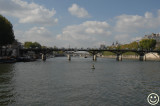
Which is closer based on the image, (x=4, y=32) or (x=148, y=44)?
(x=4, y=32)

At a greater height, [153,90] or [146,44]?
[146,44]

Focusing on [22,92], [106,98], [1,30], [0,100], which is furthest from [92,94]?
[1,30]

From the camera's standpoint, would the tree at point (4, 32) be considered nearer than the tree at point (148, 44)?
Yes

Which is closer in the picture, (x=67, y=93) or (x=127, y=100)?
(x=127, y=100)

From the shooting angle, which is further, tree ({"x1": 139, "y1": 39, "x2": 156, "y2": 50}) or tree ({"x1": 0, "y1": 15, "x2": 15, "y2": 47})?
tree ({"x1": 139, "y1": 39, "x2": 156, "y2": 50})

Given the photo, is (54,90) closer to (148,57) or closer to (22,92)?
(22,92)

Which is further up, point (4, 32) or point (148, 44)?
point (4, 32)

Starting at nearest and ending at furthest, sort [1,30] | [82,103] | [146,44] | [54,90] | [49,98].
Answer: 1. [82,103]
2. [49,98]
3. [54,90]
4. [1,30]
5. [146,44]

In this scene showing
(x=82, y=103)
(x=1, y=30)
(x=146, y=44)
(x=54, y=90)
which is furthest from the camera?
(x=146, y=44)

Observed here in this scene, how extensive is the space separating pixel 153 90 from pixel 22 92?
15682 mm

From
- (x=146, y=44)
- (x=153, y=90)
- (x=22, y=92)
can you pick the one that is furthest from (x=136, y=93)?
(x=146, y=44)

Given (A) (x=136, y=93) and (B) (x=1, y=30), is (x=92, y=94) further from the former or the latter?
(B) (x=1, y=30)

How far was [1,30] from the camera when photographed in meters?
78.3

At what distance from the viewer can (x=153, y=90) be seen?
25.8m
